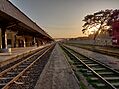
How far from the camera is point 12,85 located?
418 inches

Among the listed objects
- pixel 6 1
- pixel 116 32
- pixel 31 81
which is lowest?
pixel 31 81

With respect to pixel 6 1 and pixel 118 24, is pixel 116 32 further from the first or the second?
pixel 6 1

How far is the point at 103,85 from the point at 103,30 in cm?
7416

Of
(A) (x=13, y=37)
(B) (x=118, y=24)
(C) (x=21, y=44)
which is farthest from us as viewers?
(C) (x=21, y=44)

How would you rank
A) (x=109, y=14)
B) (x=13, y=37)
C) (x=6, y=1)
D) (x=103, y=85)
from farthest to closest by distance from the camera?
1. (x=109, y=14)
2. (x=13, y=37)
3. (x=6, y=1)
4. (x=103, y=85)

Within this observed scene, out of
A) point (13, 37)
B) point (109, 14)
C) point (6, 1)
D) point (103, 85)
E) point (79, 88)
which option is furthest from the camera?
point (109, 14)

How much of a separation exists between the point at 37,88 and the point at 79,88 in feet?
5.17

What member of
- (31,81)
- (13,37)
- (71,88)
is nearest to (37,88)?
(71,88)

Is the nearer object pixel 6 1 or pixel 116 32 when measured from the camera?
pixel 6 1

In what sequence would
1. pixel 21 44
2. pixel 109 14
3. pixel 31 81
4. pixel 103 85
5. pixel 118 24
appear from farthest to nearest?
pixel 109 14 → pixel 21 44 → pixel 118 24 → pixel 31 81 → pixel 103 85

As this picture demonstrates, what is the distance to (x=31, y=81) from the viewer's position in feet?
38.3

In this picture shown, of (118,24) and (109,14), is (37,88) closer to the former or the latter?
(118,24)

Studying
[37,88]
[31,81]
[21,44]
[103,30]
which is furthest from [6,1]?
[103,30]

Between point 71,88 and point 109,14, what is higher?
point 109,14
